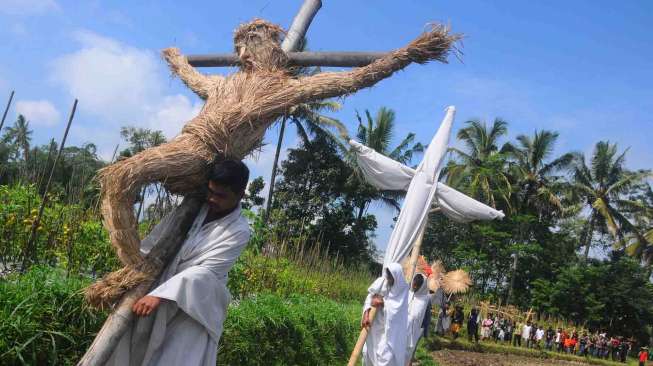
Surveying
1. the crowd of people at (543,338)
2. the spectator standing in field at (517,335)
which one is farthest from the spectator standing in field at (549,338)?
the spectator standing in field at (517,335)

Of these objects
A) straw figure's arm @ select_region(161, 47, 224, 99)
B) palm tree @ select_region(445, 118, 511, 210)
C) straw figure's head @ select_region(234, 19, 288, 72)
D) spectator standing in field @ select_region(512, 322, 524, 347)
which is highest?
palm tree @ select_region(445, 118, 511, 210)

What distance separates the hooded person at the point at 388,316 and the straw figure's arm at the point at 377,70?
139 inches

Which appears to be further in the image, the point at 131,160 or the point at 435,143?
the point at 435,143

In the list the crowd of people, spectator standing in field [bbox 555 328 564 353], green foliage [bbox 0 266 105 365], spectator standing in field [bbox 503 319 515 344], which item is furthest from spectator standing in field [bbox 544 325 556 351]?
green foliage [bbox 0 266 105 365]

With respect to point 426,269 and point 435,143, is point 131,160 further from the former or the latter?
point 426,269

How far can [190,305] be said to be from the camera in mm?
3227

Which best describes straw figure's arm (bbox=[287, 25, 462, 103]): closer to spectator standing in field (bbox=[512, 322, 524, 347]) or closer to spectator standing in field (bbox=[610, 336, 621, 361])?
spectator standing in field (bbox=[512, 322, 524, 347])

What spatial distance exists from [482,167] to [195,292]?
32.8m

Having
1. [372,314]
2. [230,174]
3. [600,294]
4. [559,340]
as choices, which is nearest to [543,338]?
[559,340]

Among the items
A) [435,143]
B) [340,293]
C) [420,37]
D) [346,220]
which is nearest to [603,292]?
[346,220]

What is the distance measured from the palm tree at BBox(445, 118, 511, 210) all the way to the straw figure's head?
30334 mm

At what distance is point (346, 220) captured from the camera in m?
30.7

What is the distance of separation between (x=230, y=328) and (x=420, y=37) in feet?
11.6

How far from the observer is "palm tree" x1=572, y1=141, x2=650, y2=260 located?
38562 millimetres
